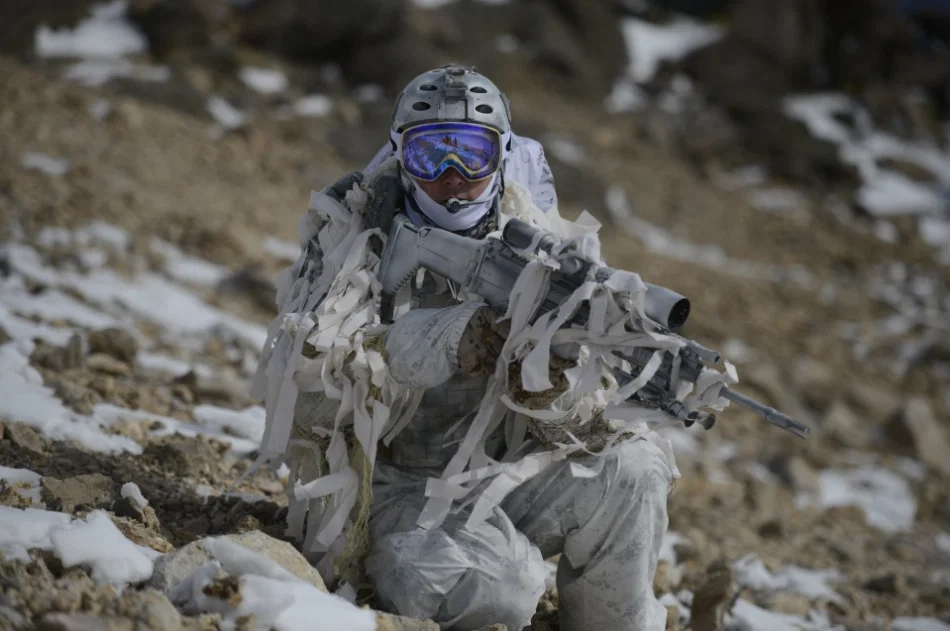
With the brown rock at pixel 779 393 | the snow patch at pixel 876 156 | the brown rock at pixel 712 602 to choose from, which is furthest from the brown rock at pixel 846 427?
the snow patch at pixel 876 156

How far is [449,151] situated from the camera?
346 cm

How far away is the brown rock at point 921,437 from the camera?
9.50 m

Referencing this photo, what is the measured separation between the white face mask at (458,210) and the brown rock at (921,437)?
281 inches

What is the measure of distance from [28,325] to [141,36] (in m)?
11.0

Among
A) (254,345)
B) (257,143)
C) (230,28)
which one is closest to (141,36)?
(230,28)

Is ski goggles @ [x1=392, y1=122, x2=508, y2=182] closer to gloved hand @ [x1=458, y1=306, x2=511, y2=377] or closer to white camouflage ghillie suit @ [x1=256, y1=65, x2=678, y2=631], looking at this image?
white camouflage ghillie suit @ [x1=256, y1=65, x2=678, y2=631]

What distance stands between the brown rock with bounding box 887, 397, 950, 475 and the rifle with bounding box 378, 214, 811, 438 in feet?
24.0

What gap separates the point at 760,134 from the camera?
2164 cm

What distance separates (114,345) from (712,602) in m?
3.31

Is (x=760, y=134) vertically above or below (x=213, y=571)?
below

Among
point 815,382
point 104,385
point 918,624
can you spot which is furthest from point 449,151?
point 815,382

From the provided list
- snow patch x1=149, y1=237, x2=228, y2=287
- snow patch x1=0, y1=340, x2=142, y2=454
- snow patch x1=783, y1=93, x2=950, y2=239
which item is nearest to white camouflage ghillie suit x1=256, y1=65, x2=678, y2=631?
snow patch x1=0, y1=340, x2=142, y2=454

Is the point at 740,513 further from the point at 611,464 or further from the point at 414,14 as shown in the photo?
the point at 414,14

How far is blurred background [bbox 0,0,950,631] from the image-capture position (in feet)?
19.9
